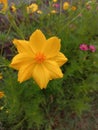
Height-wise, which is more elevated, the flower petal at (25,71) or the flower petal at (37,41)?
the flower petal at (37,41)

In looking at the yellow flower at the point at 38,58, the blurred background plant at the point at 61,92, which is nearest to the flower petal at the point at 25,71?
the yellow flower at the point at 38,58

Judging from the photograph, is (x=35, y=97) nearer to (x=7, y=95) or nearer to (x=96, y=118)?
(x=7, y=95)

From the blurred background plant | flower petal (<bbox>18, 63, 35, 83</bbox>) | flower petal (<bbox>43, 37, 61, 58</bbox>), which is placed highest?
flower petal (<bbox>43, 37, 61, 58</bbox>)

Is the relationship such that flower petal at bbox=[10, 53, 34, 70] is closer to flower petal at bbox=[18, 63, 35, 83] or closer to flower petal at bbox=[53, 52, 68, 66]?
flower petal at bbox=[18, 63, 35, 83]

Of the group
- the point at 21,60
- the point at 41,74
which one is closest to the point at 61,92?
the point at 41,74

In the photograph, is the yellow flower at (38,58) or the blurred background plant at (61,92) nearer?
the yellow flower at (38,58)

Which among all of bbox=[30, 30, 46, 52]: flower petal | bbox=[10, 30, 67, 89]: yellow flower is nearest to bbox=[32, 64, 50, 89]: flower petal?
bbox=[10, 30, 67, 89]: yellow flower

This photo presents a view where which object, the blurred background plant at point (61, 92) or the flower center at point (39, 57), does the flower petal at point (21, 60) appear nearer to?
the flower center at point (39, 57)

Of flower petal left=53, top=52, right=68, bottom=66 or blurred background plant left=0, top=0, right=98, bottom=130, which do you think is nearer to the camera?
flower petal left=53, top=52, right=68, bottom=66

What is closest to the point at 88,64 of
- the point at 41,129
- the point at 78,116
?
the point at 78,116
